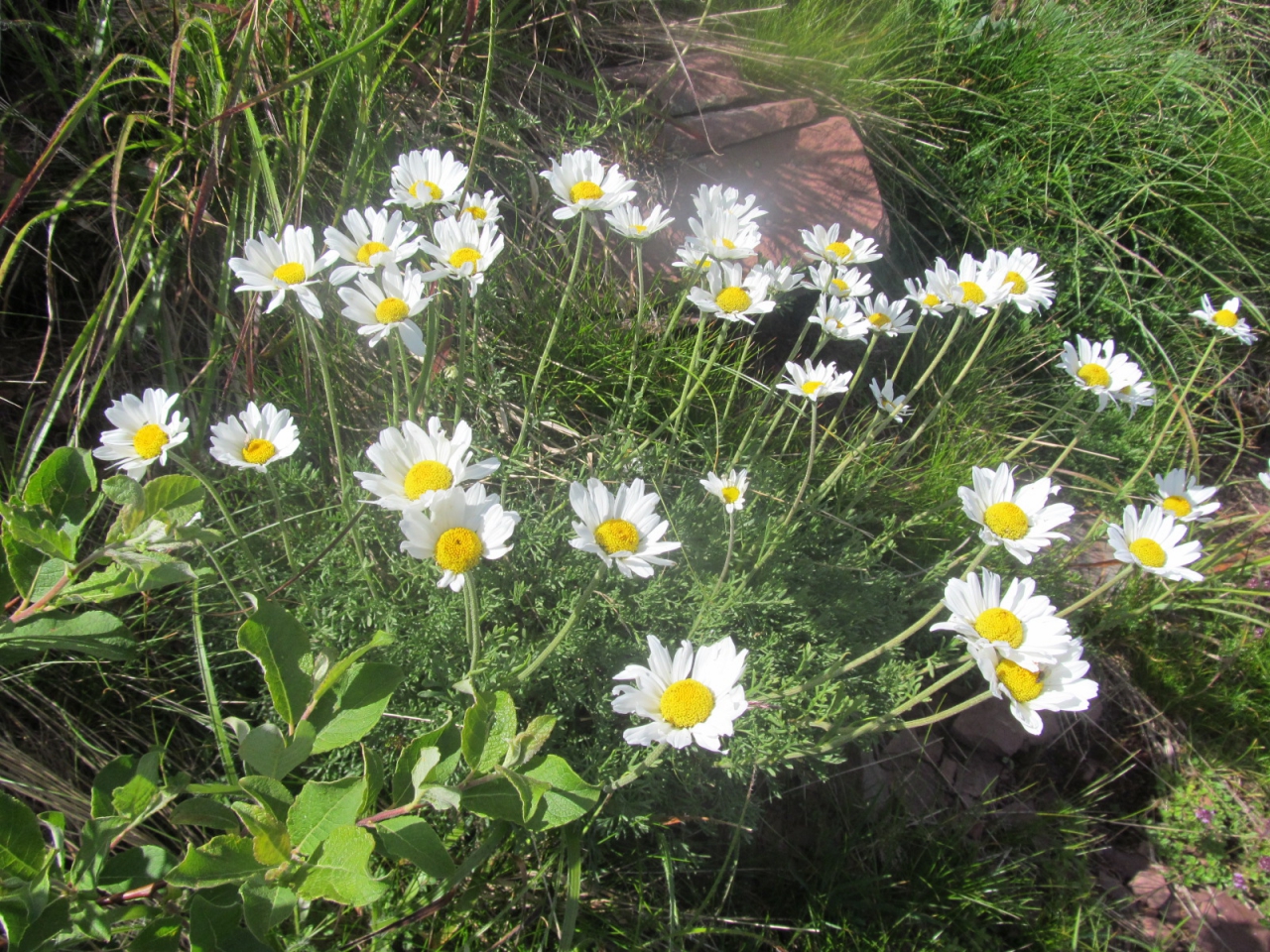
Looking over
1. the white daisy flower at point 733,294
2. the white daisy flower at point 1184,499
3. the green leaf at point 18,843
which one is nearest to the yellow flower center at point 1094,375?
the white daisy flower at point 1184,499

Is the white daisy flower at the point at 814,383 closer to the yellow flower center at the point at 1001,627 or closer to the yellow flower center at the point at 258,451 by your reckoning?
the yellow flower center at the point at 1001,627

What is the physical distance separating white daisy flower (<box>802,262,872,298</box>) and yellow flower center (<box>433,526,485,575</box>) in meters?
1.40

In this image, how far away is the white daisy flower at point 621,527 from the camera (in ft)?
4.87

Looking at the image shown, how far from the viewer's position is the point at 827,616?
2248 mm

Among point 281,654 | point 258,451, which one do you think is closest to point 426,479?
point 281,654

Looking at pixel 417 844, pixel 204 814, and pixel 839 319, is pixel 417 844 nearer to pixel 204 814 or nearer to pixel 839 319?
pixel 204 814

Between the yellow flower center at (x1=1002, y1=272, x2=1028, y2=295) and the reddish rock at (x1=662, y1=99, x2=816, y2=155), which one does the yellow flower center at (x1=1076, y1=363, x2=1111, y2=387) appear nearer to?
the yellow flower center at (x1=1002, y1=272, x2=1028, y2=295)

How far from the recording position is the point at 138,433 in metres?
1.65

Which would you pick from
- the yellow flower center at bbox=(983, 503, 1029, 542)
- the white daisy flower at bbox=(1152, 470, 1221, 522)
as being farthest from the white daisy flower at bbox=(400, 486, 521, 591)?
the white daisy flower at bbox=(1152, 470, 1221, 522)

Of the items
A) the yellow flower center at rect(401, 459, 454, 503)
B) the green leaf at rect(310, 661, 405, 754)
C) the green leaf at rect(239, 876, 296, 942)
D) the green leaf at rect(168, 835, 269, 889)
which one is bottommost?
the green leaf at rect(239, 876, 296, 942)

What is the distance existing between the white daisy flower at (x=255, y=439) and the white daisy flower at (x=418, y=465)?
334 millimetres

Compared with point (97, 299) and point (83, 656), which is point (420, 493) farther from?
point (97, 299)

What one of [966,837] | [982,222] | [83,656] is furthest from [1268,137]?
[83,656]

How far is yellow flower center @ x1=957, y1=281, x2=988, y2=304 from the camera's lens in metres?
2.30
